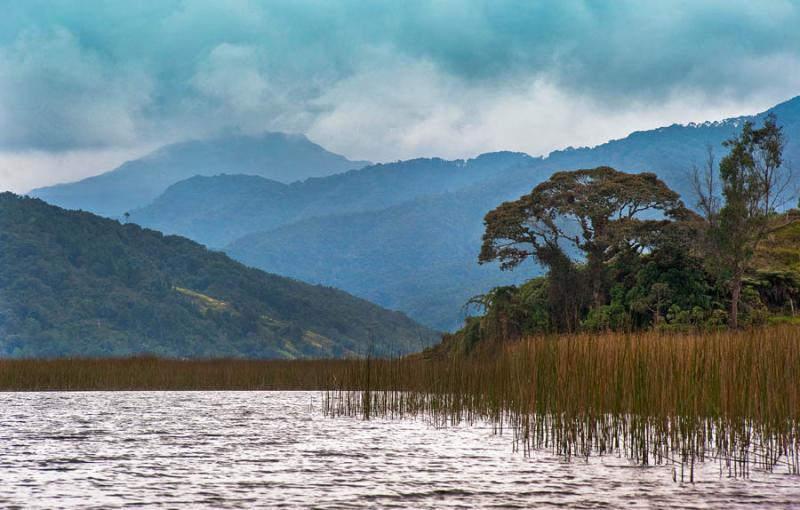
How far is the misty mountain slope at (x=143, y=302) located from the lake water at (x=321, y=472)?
79.6 m

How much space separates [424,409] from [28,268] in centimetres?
9772

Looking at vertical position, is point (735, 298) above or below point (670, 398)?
above

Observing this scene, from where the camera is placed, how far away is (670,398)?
9.38 meters

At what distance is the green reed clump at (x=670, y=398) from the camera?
8.94 m

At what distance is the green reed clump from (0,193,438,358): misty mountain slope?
3206 inches

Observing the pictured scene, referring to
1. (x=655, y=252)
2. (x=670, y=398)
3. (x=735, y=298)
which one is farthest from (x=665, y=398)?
(x=655, y=252)

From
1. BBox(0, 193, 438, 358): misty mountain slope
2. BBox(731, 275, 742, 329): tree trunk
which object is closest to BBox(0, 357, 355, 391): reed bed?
BBox(731, 275, 742, 329): tree trunk

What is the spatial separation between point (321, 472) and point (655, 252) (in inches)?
975

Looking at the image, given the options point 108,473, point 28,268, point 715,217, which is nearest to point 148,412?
point 108,473

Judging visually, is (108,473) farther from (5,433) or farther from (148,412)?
(148,412)

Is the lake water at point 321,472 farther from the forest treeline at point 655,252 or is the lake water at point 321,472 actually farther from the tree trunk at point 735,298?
the tree trunk at point 735,298

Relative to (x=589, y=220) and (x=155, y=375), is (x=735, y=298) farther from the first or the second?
(x=155, y=375)

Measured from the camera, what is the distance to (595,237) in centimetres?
3350

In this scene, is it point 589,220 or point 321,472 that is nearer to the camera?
point 321,472
